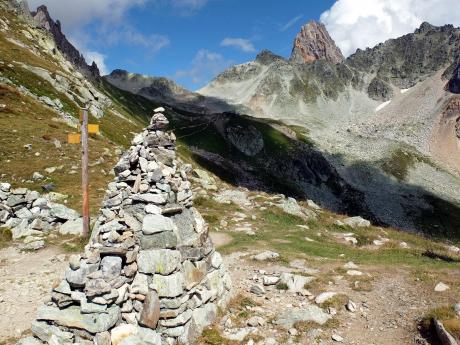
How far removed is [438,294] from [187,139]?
106 m

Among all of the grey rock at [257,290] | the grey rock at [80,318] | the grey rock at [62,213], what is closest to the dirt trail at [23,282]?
the grey rock at [80,318]

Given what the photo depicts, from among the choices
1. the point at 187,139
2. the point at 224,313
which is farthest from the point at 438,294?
the point at 187,139

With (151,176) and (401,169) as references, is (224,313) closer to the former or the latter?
(151,176)

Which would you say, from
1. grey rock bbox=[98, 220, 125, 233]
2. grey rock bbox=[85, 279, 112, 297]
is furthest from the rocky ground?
grey rock bbox=[98, 220, 125, 233]

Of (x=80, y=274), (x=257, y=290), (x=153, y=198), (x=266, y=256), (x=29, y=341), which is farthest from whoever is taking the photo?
(x=266, y=256)

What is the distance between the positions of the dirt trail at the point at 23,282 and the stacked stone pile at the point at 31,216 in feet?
8.98

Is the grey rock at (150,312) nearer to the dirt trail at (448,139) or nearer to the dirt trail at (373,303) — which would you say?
the dirt trail at (373,303)

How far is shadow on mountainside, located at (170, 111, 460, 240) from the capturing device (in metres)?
102

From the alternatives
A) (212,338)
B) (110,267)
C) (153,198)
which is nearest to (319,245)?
(212,338)

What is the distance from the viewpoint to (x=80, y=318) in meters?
12.9

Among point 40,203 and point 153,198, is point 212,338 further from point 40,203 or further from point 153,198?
point 40,203

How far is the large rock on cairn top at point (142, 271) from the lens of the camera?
13.0 m

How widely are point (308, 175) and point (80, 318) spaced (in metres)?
111

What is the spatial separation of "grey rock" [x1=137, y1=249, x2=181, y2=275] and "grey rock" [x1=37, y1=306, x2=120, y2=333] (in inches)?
66.0
